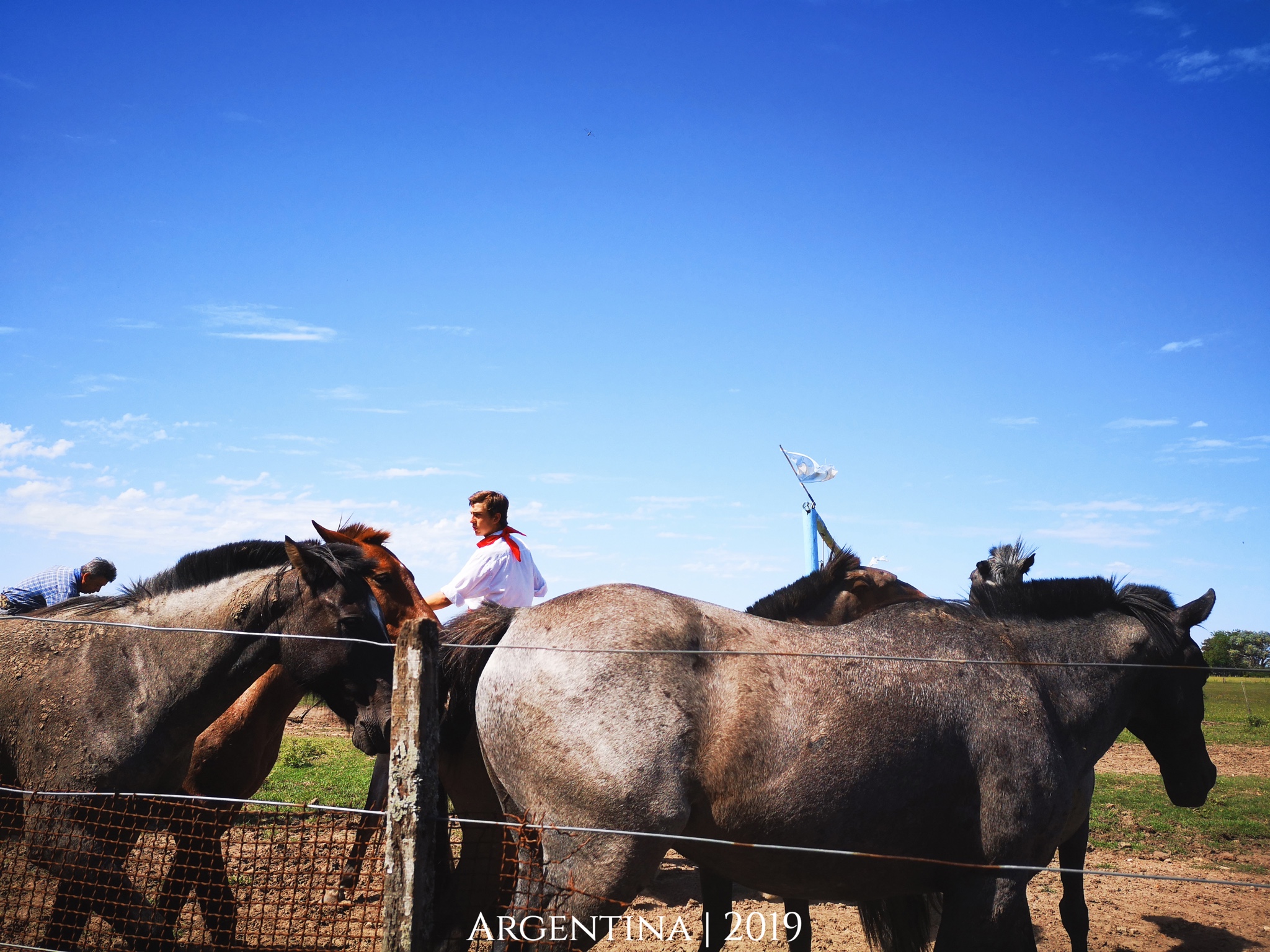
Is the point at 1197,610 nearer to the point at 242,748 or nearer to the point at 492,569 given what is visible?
the point at 492,569

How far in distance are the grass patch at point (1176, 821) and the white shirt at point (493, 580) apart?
6338mm

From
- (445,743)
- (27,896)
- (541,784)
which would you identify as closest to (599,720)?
(541,784)

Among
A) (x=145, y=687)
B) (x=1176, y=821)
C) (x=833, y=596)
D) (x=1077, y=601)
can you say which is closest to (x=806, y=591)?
(x=833, y=596)

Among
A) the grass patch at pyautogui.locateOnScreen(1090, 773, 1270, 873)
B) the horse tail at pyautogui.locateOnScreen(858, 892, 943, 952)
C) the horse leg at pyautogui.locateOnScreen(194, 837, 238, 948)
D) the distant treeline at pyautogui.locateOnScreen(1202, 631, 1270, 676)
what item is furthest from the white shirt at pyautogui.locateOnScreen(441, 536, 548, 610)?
the distant treeline at pyautogui.locateOnScreen(1202, 631, 1270, 676)

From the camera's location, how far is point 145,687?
13.5 ft

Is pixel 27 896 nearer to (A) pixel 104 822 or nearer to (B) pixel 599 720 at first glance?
(A) pixel 104 822

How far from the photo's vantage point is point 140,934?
3.74m

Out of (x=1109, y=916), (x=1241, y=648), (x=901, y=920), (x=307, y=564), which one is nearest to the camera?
(x=901, y=920)

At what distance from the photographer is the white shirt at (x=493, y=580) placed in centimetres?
509

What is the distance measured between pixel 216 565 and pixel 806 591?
152 inches

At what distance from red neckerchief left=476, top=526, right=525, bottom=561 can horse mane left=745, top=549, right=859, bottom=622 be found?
5.15 feet

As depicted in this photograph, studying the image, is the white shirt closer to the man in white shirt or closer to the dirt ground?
the man in white shirt

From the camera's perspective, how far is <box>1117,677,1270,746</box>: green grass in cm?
1578

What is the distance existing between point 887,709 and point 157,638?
3557 millimetres
